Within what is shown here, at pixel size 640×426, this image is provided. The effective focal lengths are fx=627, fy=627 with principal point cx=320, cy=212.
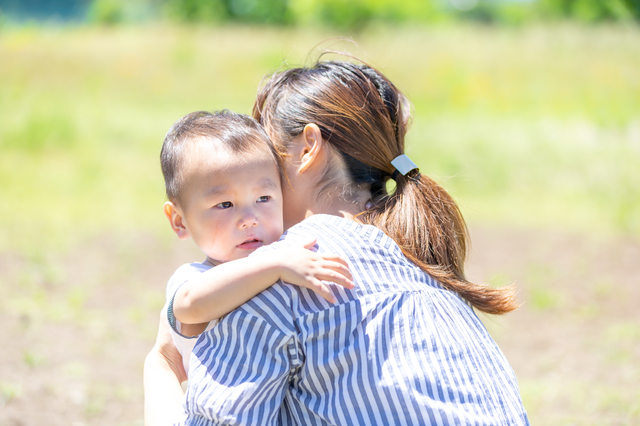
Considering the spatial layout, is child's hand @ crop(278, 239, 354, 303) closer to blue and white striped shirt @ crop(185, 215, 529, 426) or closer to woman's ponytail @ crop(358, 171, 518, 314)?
blue and white striped shirt @ crop(185, 215, 529, 426)

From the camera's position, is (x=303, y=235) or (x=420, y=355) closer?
(x=420, y=355)

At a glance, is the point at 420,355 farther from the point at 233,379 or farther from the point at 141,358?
the point at 141,358

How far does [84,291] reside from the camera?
5172mm

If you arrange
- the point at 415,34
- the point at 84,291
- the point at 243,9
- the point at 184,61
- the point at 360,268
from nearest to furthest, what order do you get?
the point at 360,268 < the point at 84,291 < the point at 184,61 < the point at 415,34 < the point at 243,9

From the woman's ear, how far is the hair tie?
0.69ft

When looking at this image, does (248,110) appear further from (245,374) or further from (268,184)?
(245,374)

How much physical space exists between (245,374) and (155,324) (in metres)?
3.63

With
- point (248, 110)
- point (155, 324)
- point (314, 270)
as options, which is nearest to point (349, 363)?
point (314, 270)

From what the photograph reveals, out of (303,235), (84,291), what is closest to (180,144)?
(303,235)

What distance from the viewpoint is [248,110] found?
2.19m

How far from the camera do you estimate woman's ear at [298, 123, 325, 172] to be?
1.71 metres

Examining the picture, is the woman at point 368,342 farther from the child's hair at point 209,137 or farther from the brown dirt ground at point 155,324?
the brown dirt ground at point 155,324

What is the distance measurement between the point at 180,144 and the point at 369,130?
0.52m

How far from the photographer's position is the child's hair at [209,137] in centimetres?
165
